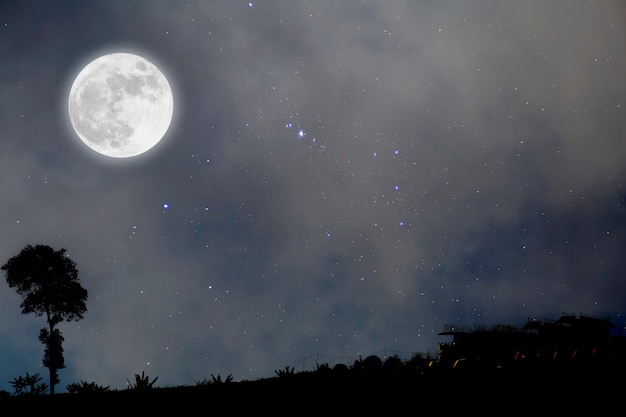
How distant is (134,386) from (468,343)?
199 ft

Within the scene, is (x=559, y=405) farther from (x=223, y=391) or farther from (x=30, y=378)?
(x=30, y=378)

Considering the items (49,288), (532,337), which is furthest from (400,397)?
(532,337)

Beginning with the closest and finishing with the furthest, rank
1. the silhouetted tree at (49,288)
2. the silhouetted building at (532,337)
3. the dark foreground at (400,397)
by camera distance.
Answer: the dark foreground at (400,397) → the silhouetted tree at (49,288) → the silhouetted building at (532,337)

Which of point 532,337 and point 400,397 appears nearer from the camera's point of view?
point 400,397

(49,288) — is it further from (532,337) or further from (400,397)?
(532,337)

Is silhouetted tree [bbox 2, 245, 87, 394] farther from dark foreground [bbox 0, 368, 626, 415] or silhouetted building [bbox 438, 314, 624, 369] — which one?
silhouetted building [bbox 438, 314, 624, 369]

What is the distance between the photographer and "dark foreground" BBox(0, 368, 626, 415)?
447 inches

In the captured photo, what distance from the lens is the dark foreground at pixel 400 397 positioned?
1135cm

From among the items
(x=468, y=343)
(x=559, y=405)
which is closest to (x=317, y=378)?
(x=559, y=405)

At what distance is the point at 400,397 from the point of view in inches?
512

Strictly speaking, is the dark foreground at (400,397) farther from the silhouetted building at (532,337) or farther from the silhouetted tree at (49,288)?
the silhouetted building at (532,337)

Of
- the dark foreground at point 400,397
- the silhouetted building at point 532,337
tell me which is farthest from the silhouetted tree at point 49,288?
the silhouetted building at point 532,337

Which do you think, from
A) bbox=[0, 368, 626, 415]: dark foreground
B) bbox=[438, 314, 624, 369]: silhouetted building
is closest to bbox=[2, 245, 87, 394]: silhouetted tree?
bbox=[0, 368, 626, 415]: dark foreground

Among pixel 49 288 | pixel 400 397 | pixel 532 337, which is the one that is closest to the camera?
pixel 400 397
